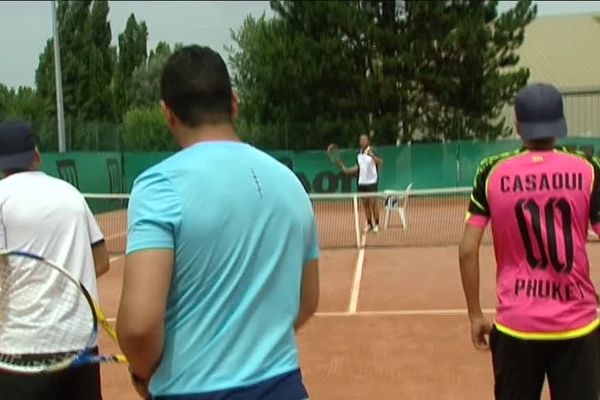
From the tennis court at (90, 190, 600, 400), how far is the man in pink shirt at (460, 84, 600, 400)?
247 centimetres

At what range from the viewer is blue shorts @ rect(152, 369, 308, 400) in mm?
2207

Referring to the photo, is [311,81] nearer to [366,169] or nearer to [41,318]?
[366,169]

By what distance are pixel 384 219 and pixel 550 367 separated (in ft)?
49.3

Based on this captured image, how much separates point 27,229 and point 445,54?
88.6 feet

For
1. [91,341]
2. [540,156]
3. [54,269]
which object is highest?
Answer: [540,156]

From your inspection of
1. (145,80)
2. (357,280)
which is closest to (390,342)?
(357,280)

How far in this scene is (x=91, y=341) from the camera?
329cm

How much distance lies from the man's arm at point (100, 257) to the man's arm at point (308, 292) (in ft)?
4.71

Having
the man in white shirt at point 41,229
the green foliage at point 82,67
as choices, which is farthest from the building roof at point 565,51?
the man in white shirt at point 41,229

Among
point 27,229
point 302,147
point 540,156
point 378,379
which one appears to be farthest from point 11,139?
point 302,147

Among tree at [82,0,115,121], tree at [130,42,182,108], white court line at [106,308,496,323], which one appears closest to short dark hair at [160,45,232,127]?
white court line at [106,308,496,323]

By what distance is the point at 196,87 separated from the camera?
222cm

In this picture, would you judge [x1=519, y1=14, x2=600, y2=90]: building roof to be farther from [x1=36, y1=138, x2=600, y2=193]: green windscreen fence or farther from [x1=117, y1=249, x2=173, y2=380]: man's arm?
[x1=117, y1=249, x2=173, y2=380]: man's arm

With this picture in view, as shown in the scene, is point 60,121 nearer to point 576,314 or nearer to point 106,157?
point 106,157
